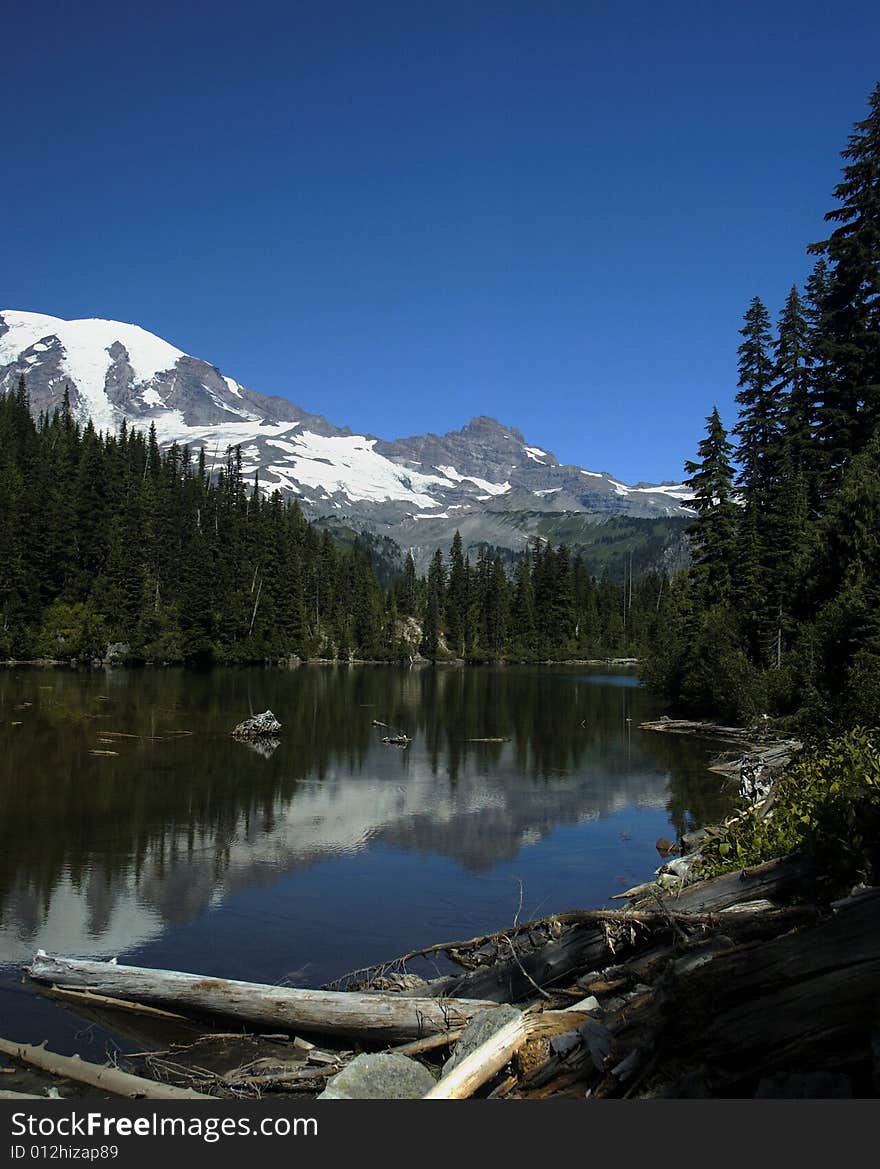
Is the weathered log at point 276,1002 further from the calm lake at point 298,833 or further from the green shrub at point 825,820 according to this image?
the green shrub at point 825,820

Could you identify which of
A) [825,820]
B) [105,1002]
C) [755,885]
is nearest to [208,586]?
[105,1002]

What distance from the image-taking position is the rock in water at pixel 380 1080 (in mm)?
7156

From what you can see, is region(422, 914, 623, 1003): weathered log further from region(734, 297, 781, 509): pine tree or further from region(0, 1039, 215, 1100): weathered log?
region(734, 297, 781, 509): pine tree

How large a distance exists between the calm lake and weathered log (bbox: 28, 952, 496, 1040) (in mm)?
496

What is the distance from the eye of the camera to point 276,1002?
9.86m

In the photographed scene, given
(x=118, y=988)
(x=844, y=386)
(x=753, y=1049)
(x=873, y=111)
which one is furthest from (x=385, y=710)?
(x=753, y=1049)

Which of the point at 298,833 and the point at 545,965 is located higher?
the point at 545,965

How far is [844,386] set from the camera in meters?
39.2

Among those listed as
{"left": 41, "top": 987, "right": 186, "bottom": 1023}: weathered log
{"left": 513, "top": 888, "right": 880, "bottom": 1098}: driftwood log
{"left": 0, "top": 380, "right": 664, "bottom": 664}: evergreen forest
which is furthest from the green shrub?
{"left": 0, "top": 380, "right": 664, "bottom": 664}: evergreen forest

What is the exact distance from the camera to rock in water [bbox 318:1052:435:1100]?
23.5 ft

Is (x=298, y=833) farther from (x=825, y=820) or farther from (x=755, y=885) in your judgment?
(x=825, y=820)

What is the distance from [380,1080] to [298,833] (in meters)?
14.9

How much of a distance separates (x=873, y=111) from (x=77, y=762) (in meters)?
39.4

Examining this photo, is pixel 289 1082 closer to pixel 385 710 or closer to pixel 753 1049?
pixel 753 1049
